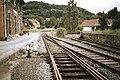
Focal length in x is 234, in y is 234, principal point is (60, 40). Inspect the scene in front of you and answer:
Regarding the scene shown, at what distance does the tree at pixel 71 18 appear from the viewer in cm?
5569

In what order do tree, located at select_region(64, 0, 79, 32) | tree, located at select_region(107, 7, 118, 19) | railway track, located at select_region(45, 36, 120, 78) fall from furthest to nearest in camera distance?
tree, located at select_region(64, 0, 79, 32) < tree, located at select_region(107, 7, 118, 19) < railway track, located at select_region(45, 36, 120, 78)

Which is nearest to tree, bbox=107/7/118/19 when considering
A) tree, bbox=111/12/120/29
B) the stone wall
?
the stone wall

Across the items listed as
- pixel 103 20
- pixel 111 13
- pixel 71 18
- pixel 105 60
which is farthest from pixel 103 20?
pixel 71 18

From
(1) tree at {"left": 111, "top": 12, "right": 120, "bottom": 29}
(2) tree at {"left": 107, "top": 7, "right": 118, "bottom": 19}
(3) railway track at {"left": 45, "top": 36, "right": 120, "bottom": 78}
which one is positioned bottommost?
(3) railway track at {"left": 45, "top": 36, "right": 120, "bottom": 78}

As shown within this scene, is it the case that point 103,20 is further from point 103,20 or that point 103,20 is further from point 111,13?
point 111,13

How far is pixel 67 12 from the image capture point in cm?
5741

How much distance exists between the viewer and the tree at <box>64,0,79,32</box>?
183 ft

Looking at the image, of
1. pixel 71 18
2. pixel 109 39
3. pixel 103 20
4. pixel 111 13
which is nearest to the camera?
pixel 109 39

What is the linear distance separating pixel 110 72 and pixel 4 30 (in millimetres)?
22465

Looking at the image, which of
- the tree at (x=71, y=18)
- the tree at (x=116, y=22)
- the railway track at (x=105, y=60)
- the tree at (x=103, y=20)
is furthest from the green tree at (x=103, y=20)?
the tree at (x=71, y=18)

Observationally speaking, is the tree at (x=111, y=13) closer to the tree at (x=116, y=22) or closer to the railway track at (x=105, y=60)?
the tree at (x=116, y=22)

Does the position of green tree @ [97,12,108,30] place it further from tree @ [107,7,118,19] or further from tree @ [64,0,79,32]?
tree @ [64,0,79,32]

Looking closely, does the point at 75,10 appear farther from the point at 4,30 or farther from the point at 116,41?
the point at 116,41

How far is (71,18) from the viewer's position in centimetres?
5572
